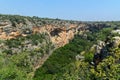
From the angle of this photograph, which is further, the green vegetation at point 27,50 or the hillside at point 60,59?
the green vegetation at point 27,50

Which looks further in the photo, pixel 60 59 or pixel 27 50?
pixel 27 50

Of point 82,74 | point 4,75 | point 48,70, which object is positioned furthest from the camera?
point 48,70

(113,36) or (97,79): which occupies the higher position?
(113,36)

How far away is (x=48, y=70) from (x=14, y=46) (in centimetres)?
3218

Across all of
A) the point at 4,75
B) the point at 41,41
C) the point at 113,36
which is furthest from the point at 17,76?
the point at 41,41

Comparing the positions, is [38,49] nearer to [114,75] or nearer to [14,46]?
[14,46]

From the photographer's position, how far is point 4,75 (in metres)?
67.1

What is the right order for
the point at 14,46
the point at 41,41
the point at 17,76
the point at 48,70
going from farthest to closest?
the point at 41,41, the point at 14,46, the point at 48,70, the point at 17,76

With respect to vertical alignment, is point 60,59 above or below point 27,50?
below

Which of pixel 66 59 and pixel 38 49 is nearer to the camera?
pixel 66 59

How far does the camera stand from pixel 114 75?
67.7 meters

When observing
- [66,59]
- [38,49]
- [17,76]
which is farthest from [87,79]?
[38,49]

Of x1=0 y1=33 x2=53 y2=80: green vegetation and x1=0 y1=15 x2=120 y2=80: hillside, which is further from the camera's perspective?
x1=0 y1=33 x2=53 y2=80: green vegetation

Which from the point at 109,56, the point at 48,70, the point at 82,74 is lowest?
the point at 48,70
